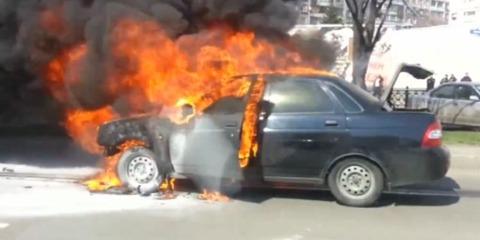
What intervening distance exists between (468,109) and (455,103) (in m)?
0.42

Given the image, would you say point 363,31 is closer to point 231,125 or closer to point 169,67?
point 169,67

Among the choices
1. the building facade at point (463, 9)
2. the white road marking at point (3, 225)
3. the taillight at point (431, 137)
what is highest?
the building facade at point (463, 9)

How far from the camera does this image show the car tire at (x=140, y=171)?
8.13 m

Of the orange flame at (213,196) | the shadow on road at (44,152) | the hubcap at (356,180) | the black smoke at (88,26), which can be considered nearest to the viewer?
the hubcap at (356,180)

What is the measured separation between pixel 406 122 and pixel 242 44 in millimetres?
3056

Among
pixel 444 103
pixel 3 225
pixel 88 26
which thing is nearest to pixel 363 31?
pixel 444 103

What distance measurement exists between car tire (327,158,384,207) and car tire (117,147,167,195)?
207cm

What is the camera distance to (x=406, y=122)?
756 cm

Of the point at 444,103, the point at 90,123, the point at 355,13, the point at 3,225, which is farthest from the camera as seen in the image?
the point at 444,103

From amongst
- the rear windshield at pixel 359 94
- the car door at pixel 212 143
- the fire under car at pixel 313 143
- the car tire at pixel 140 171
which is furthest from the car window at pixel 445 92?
the car tire at pixel 140 171

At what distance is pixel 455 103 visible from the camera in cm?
1730

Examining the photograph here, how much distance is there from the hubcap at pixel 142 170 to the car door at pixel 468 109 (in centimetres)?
1099

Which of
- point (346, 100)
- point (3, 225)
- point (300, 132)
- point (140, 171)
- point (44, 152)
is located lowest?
point (3, 225)

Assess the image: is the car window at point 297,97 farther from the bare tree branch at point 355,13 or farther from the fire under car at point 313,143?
the bare tree branch at point 355,13
